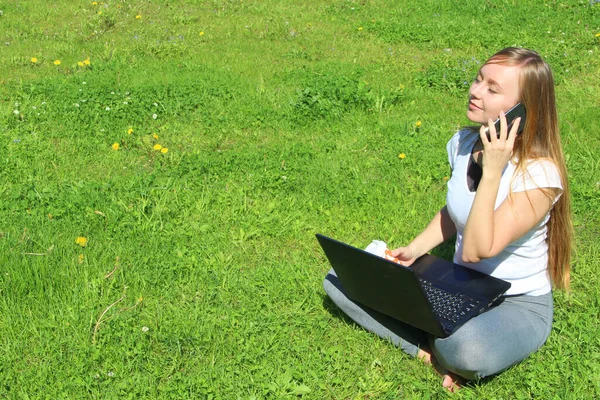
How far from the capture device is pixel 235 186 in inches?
187

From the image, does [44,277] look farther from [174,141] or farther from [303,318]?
[174,141]

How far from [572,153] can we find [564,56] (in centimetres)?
214

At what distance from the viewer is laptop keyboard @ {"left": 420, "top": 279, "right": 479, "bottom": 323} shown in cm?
306

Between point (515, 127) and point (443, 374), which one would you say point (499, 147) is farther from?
point (443, 374)

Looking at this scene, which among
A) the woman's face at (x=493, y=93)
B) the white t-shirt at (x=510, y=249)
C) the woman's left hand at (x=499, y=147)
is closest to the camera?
the woman's left hand at (x=499, y=147)

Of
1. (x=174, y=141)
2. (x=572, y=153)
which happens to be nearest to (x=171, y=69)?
(x=174, y=141)

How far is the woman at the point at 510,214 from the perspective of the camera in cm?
292

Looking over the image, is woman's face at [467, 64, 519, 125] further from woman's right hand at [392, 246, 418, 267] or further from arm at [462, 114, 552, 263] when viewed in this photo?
woman's right hand at [392, 246, 418, 267]

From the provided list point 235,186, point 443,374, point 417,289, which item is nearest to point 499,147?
point 417,289

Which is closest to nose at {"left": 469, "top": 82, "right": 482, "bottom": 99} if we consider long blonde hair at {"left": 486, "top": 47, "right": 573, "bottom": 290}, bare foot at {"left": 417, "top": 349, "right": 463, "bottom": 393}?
long blonde hair at {"left": 486, "top": 47, "right": 573, "bottom": 290}

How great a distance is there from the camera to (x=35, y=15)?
8156 mm

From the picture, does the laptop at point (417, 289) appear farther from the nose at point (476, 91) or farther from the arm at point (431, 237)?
the nose at point (476, 91)

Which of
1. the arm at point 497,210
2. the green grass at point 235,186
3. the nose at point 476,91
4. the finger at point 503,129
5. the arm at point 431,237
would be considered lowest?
the green grass at point 235,186

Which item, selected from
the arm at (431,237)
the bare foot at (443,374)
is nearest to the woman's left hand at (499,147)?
the arm at (431,237)
